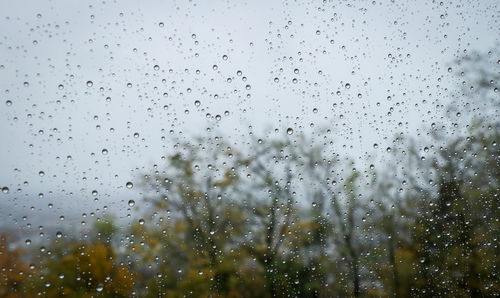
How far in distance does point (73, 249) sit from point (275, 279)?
3.28 ft

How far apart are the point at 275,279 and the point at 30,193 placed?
1242mm

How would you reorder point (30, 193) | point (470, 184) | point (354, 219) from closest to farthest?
point (30, 193), point (354, 219), point (470, 184)

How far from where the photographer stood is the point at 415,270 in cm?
198

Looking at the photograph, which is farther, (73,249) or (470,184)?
(470,184)

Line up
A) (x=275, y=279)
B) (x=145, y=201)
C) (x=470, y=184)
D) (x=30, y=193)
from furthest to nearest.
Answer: (x=470, y=184)
(x=275, y=279)
(x=145, y=201)
(x=30, y=193)

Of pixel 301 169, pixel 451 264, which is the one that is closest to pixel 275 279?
pixel 301 169

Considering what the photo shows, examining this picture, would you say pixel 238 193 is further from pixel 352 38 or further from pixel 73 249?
pixel 352 38

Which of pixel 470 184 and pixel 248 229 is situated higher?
pixel 470 184

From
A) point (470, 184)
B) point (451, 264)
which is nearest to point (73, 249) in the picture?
point (451, 264)

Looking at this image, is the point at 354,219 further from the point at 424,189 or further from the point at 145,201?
the point at 145,201

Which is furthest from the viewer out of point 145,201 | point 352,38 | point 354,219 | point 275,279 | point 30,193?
point 352,38

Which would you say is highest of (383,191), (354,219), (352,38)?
(352,38)

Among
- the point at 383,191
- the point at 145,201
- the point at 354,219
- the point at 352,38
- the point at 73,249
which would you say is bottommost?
the point at 73,249

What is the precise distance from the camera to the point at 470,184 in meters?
2.20
